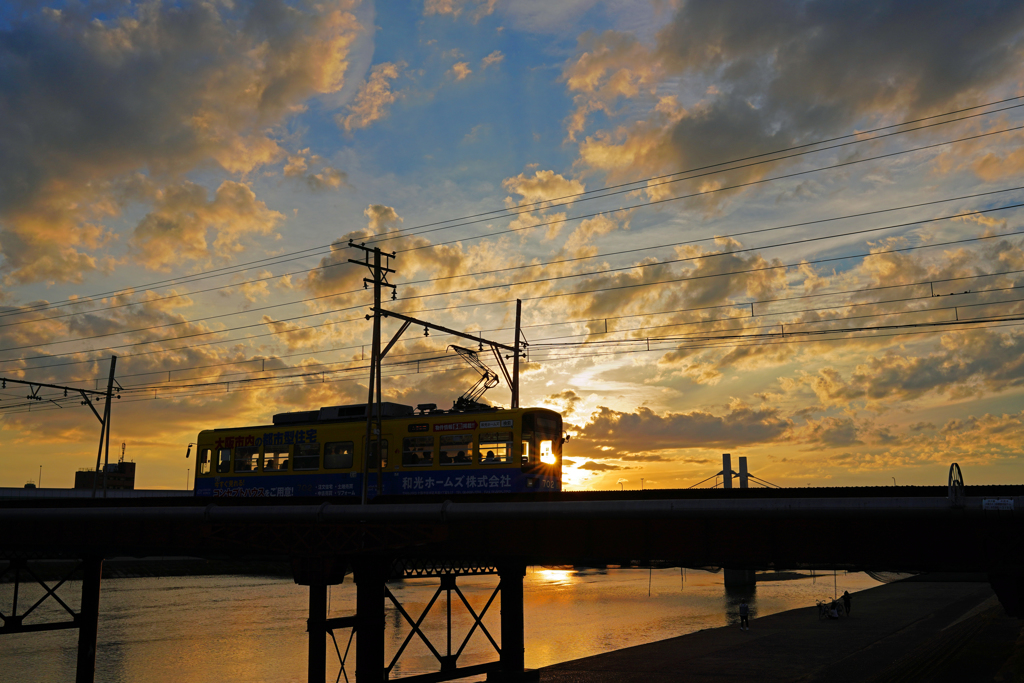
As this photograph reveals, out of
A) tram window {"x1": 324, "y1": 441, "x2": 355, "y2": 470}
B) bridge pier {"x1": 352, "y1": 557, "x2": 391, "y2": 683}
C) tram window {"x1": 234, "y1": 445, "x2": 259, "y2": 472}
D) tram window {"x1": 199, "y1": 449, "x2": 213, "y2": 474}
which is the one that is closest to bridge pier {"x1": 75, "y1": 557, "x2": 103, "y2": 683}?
tram window {"x1": 199, "y1": 449, "x2": 213, "y2": 474}

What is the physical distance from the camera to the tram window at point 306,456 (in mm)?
32125

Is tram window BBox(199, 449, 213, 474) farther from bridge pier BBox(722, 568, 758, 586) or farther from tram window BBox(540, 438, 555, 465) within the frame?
bridge pier BBox(722, 568, 758, 586)

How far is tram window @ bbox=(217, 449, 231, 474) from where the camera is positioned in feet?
115

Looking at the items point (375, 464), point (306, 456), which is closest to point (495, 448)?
point (375, 464)

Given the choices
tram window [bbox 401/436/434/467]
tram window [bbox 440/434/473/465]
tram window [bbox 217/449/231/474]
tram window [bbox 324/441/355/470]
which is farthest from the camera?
tram window [bbox 217/449/231/474]

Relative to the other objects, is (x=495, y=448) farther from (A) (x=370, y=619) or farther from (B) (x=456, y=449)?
(A) (x=370, y=619)

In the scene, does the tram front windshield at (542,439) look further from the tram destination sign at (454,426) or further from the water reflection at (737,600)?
the water reflection at (737,600)

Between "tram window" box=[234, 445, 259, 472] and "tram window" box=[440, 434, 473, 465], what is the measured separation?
9.98 meters

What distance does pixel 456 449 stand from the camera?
28906mm

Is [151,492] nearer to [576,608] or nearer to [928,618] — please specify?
[576,608]

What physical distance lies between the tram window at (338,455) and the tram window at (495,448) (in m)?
6.01

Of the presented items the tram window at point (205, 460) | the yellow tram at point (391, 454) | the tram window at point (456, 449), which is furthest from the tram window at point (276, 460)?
the tram window at point (456, 449)

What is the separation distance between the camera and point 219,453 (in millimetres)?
35406

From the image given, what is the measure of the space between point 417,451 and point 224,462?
10.9 metres
